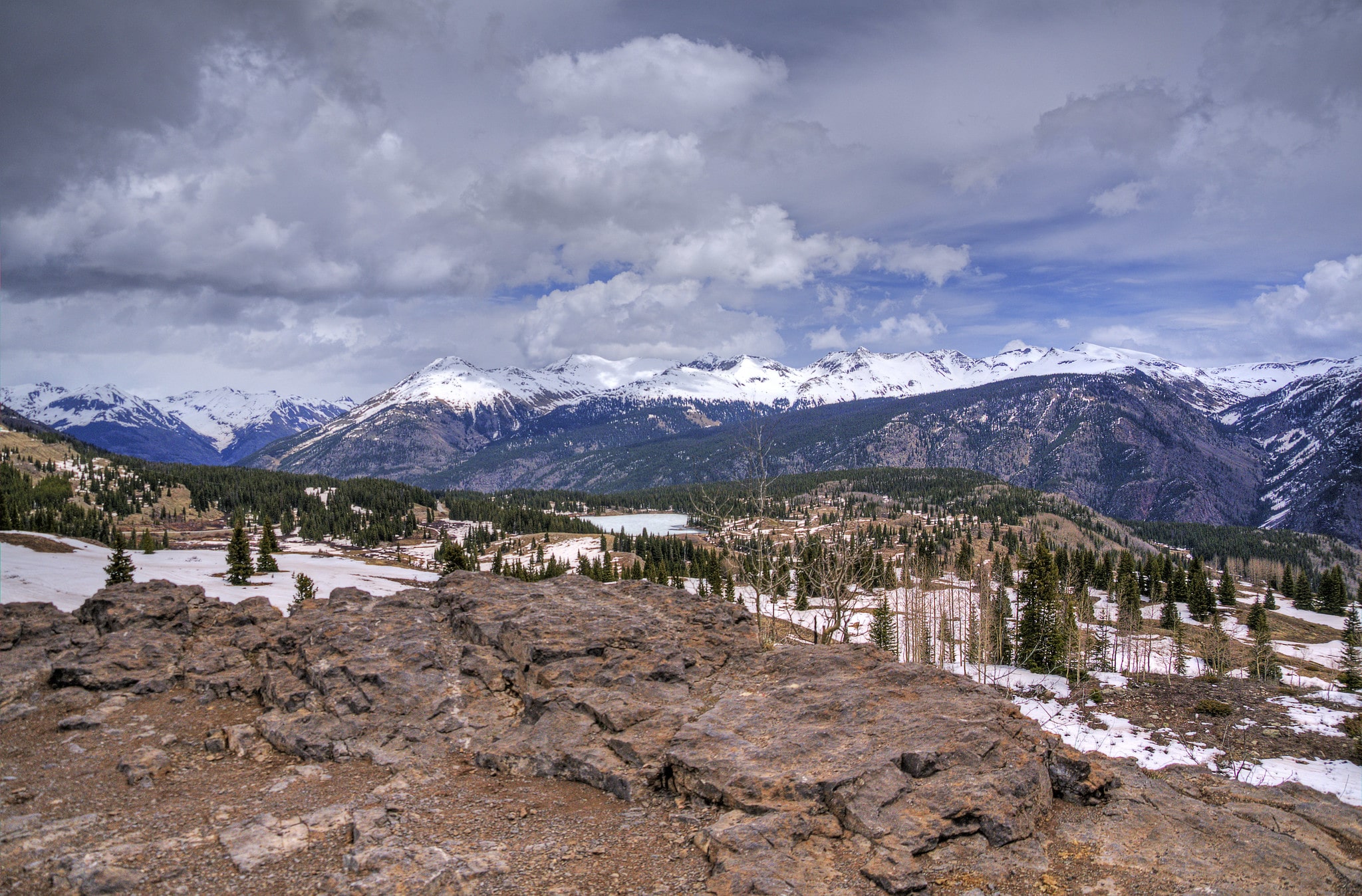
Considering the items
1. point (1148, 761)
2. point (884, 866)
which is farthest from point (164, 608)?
point (1148, 761)

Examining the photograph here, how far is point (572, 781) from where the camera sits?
1459 centimetres

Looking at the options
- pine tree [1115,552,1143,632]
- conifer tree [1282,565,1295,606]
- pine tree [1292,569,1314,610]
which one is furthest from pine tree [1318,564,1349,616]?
pine tree [1115,552,1143,632]

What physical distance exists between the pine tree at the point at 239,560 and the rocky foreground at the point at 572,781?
126ft

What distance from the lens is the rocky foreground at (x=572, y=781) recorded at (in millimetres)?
10992

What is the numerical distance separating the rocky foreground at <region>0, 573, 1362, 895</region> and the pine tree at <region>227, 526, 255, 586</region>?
38370 millimetres

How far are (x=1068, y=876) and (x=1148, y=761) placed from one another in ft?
109

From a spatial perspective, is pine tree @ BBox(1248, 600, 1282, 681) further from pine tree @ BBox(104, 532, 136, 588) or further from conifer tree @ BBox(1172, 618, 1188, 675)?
pine tree @ BBox(104, 532, 136, 588)

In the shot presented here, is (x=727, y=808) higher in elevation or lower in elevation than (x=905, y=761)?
lower

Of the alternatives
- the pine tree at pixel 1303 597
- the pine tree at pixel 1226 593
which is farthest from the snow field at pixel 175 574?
the pine tree at pixel 1303 597

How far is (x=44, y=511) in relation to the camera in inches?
3836

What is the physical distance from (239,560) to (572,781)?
2241 inches

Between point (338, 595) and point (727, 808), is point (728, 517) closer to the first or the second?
point (338, 595)

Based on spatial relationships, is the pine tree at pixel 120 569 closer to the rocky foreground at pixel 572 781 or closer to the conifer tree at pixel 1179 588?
the rocky foreground at pixel 572 781

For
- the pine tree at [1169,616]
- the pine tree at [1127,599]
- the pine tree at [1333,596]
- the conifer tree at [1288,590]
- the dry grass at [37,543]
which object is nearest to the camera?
the dry grass at [37,543]
